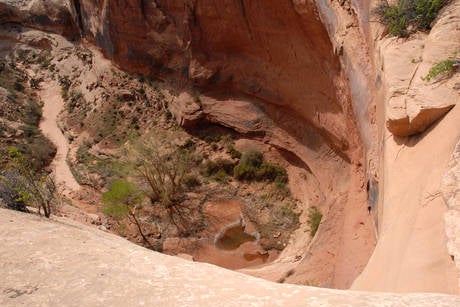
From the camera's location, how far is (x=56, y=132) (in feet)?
71.9

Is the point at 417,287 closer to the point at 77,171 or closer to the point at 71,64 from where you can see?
the point at 77,171

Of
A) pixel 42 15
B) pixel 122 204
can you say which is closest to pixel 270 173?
pixel 122 204

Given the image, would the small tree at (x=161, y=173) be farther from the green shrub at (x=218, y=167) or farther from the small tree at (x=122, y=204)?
the small tree at (x=122, y=204)

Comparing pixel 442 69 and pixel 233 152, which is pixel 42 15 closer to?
pixel 233 152

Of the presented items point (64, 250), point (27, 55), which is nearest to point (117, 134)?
point (27, 55)

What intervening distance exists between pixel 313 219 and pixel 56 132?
1773 cm

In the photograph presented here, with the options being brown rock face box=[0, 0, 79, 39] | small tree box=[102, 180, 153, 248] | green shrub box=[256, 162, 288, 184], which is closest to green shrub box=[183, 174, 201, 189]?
small tree box=[102, 180, 153, 248]

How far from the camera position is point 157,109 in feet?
65.7

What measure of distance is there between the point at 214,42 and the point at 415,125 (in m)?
13.1

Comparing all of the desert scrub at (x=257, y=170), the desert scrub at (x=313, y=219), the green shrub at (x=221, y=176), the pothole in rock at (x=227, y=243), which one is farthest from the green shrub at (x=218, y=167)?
the desert scrub at (x=313, y=219)

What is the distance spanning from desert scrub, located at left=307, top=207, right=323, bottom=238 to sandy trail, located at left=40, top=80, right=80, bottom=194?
11842 mm

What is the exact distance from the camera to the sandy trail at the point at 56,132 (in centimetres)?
1773

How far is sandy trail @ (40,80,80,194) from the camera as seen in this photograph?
698 inches

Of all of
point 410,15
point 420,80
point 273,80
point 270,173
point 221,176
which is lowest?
point 221,176
